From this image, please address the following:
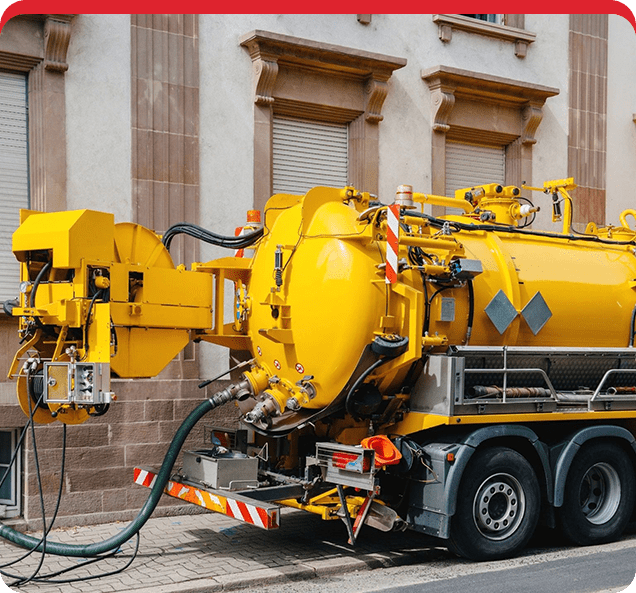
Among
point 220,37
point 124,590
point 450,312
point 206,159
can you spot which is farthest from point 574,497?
point 220,37

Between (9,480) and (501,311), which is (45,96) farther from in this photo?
(501,311)

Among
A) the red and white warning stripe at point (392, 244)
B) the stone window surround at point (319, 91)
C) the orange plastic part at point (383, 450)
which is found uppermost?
the stone window surround at point (319, 91)

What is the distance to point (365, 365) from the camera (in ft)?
24.1

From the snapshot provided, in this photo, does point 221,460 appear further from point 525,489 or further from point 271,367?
point 525,489

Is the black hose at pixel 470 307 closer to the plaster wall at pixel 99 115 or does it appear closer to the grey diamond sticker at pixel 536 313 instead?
the grey diamond sticker at pixel 536 313

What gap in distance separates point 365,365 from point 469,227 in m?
1.92

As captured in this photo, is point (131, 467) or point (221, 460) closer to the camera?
point (221, 460)

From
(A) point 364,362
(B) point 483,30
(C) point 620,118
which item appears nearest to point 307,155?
(B) point 483,30

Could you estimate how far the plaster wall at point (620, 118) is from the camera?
46.4 ft

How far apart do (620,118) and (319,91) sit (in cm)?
575

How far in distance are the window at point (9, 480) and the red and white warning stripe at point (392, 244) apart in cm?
432

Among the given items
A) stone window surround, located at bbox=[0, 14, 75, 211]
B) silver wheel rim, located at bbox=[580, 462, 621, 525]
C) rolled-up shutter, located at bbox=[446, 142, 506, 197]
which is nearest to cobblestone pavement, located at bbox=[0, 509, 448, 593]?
silver wheel rim, located at bbox=[580, 462, 621, 525]

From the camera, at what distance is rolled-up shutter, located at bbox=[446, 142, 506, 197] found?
12.6 metres

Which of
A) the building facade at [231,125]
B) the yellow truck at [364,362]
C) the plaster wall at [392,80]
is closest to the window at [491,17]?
the building facade at [231,125]
